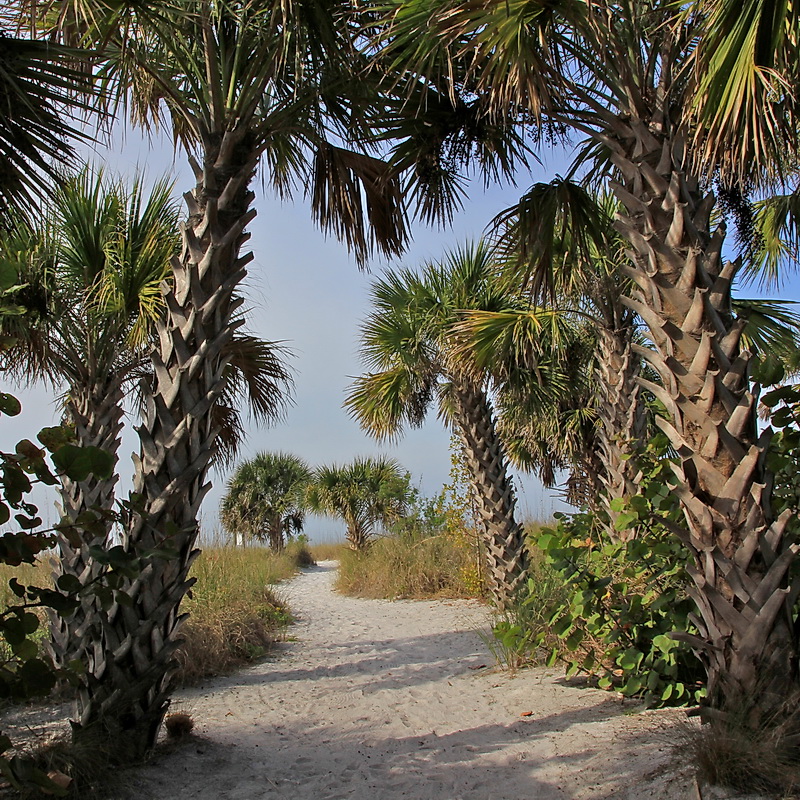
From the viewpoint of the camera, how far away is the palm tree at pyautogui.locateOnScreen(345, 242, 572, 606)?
7910mm

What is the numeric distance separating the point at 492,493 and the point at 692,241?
5.23 metres

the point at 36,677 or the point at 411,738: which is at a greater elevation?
the point at 36,677

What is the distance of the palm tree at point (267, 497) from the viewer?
1009 inches

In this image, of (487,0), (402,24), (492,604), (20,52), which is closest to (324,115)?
(402,24)

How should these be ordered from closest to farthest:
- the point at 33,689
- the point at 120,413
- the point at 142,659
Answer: the point at 33,689 → the point at 142,659 → the point at 120,413

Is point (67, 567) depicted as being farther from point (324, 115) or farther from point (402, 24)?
point (402, 24)

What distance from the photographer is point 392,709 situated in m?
4.66

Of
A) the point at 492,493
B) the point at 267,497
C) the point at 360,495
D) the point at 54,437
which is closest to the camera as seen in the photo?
the point at 54,437

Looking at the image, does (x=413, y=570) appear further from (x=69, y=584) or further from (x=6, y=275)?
(x=6, y=275)

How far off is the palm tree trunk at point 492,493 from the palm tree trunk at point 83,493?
4.38 metres

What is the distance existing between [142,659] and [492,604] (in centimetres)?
625

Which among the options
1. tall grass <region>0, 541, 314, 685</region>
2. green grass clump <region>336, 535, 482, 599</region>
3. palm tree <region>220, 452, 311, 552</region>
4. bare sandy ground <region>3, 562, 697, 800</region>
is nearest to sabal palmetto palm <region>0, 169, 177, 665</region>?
tall grass <region>0, 541, 314, 685</region>

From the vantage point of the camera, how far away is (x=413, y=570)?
11.6m

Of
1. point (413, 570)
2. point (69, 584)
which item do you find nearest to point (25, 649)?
point (69, 584)
